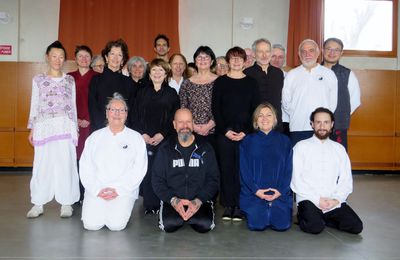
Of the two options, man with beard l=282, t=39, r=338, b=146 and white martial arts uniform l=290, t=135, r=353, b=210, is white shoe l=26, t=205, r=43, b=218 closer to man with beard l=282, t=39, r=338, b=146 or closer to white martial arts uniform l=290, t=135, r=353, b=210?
white martial arts uniform l=290, t=135, r=353, b=210

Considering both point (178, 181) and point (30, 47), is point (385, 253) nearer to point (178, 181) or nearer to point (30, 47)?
point (178, 181)

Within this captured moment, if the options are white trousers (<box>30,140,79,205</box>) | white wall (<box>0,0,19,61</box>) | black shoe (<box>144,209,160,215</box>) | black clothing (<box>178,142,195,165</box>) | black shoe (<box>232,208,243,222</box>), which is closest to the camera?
black clothing (<box>178,142,195,165</box>)

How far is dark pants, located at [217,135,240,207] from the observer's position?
4.18 meters

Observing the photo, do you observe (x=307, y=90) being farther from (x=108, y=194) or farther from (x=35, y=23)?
(x=35, y=23)

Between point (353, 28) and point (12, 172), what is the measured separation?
6.63 metres

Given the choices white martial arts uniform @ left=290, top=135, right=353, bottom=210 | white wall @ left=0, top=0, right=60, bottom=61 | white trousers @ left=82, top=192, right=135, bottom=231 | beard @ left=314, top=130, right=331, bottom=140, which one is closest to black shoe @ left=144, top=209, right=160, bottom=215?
white trousers @ left=82, top=192, right=135, bottom=231

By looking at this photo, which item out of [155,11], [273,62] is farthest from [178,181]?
[155,11]

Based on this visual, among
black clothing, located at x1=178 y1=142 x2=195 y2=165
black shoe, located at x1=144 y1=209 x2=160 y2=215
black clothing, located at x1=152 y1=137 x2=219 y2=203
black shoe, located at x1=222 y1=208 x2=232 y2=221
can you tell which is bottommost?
black shoe, located at x1=144 y1=209 x2=160 y2=215

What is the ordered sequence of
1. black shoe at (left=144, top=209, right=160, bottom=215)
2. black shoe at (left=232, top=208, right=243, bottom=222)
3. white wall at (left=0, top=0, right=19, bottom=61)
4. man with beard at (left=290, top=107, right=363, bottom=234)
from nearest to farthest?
man with beard at (left=290, top=107, right=363, bottom=234) → black shoe at (left=232, top=208, right=243, bottom=222) → black shoe at (left=144, top=209, right=160, bottom=215) → white wall at (left=0, top=0, right=19, bottom=61)

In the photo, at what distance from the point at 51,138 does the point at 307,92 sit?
8.39 feet

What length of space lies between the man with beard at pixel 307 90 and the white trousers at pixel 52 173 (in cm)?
227

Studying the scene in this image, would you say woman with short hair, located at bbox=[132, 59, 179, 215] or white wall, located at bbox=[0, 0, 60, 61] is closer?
woman with short hair, located at bbox=[132, 59, 179, 215]

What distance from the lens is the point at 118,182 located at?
390 centimetres

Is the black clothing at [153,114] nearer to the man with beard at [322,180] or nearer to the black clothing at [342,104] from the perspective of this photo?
the man with beard at [322,180]
